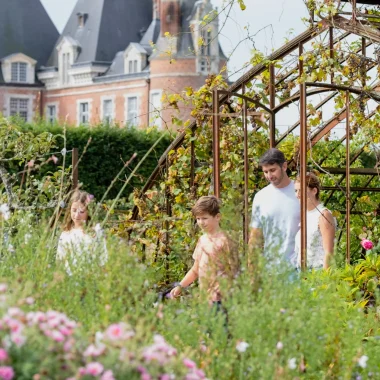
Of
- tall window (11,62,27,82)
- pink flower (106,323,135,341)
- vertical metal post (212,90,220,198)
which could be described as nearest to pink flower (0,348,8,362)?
pink flower (106,323,135,341)

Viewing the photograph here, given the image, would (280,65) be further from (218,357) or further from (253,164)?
(218,357)

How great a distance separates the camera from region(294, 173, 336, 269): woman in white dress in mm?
5410

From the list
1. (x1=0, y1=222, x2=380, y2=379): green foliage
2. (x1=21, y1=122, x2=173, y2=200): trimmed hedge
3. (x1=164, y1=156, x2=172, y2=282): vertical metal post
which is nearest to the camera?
(x1=0, y1=222, x2=380, y2=379): green foliage

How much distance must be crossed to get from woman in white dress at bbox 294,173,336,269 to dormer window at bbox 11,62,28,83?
44.4m

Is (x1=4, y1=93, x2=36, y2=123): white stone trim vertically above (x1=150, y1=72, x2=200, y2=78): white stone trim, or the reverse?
(x1=150, y1=72, x2=200, y2=78): white stone trim

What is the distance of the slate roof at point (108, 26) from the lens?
154 feet

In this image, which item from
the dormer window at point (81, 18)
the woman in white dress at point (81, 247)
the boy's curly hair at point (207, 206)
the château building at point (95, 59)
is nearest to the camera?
the woman in white dress at point (81, 247)

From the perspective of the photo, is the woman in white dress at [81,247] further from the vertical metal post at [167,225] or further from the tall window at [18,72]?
the tall window at [18,72]

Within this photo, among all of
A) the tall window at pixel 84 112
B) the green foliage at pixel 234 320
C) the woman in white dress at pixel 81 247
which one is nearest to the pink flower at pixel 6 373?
the green foliage at pixel 234 320

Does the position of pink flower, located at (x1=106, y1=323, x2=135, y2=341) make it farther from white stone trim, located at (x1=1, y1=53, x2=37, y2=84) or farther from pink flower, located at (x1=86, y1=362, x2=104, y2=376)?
white stone trim, located at (x1=1, y1=53, x2=37, y2=84)

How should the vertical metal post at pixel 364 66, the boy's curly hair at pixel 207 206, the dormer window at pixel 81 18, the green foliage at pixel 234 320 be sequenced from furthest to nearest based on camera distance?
the dormer window at pixel 81 18 < the vertical metal post at pixel 364 66 < the boy's curly hair at pixel 207 206 < the green foliage at pixel 234 320

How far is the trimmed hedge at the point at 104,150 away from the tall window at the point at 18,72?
2274 cm

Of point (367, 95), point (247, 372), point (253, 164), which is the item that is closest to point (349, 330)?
point (247, 372)

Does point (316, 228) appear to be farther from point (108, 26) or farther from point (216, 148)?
point (108, 26)
